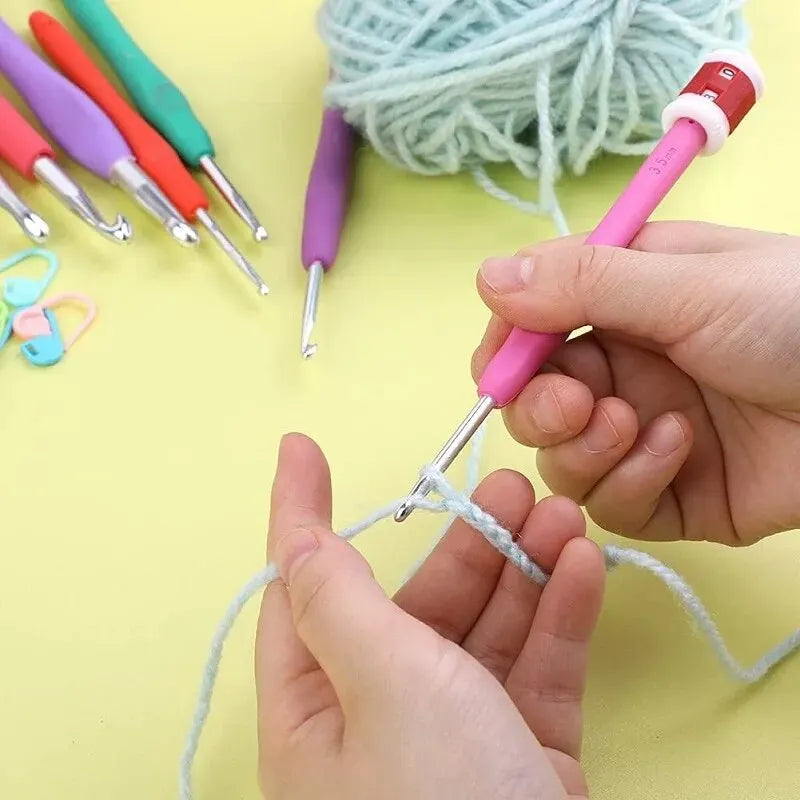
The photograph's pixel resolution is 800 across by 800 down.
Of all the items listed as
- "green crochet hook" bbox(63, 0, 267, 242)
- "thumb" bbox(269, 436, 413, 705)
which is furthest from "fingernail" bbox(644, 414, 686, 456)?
"green crochet hook" bbox(63, 0, 267, 242)

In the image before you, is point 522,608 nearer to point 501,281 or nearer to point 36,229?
point 501,281

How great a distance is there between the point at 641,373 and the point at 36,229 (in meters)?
0.38

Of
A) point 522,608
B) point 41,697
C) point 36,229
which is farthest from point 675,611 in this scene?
point 36,229

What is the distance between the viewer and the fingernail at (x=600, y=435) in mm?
461

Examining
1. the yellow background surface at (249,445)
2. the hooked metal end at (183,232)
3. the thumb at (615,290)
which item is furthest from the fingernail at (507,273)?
the hooked metal end at (183,232)

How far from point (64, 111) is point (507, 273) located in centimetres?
35

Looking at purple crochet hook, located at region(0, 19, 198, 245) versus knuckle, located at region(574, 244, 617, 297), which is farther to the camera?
purple crochet hook, located at region(0, 19, 198, 245)

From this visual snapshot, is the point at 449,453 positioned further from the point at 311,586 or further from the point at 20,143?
the point at 20,143

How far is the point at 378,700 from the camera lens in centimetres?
33

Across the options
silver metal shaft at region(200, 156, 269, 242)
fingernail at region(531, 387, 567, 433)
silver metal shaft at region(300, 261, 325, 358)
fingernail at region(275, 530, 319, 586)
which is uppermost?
silver metal shaft at region(200, 156, 269, 242)

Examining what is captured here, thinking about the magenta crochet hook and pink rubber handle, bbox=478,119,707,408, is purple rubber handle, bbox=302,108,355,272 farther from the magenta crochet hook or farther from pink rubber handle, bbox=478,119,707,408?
pink rubber handle, bbox=478,119,707,408

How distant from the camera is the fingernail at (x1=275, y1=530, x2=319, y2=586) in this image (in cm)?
37

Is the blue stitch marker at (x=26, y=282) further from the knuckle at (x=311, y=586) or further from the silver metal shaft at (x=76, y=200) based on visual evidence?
the knuckle at (x=311, y=586)

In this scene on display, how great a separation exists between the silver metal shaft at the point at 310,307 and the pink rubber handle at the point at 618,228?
14cm
